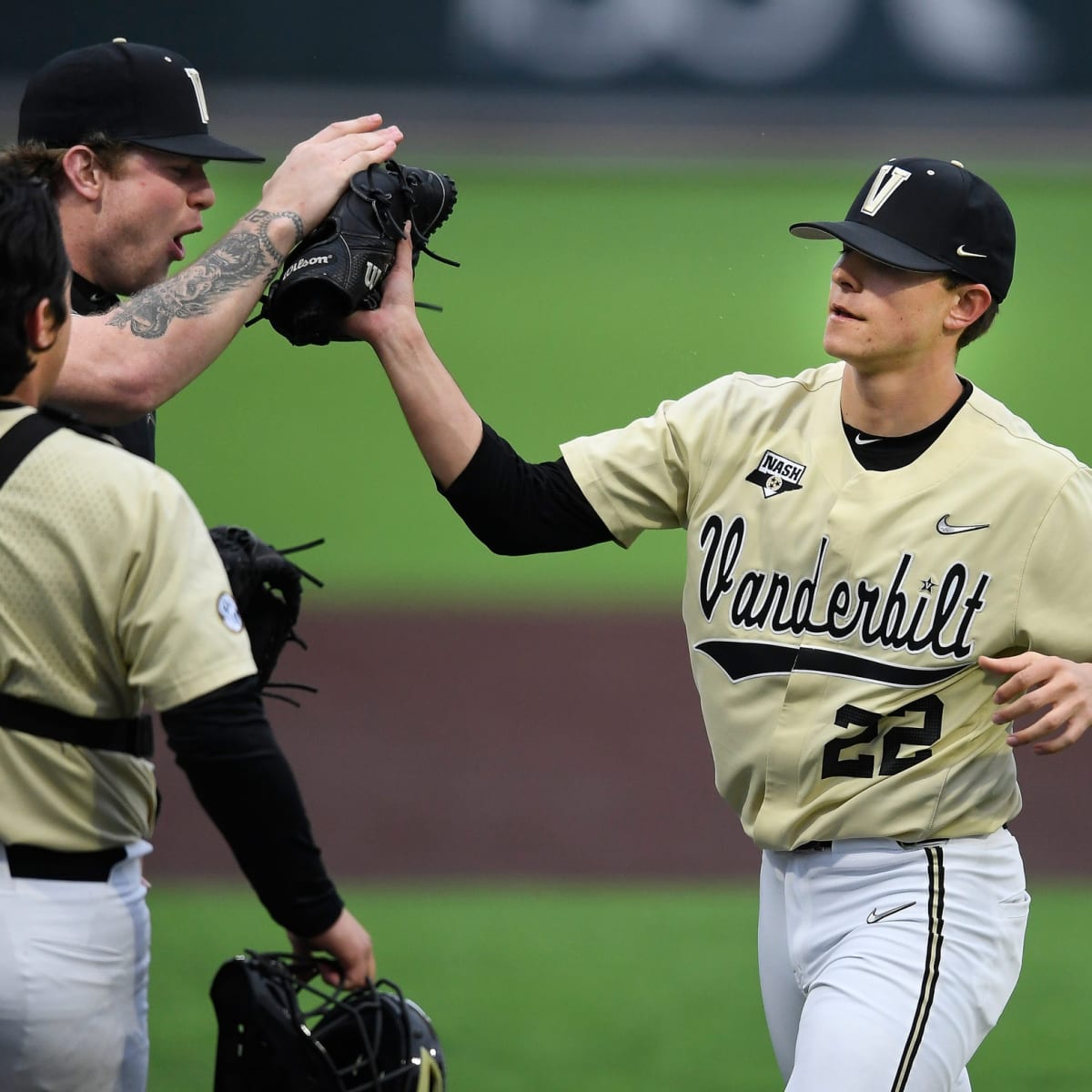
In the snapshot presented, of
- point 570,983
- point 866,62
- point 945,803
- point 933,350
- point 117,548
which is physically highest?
point 866,62

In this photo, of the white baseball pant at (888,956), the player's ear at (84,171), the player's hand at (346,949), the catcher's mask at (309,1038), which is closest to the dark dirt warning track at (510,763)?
the white baseball pant at (888,956)

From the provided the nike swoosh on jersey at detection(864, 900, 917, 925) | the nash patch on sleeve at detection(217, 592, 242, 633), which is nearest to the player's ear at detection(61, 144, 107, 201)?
the nash patch on sleeve at detection(217, 592, 242, 633)

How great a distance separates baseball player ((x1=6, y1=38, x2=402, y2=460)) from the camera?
9.98ft

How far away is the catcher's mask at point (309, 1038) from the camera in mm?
2480

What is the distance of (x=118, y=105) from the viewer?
321cm

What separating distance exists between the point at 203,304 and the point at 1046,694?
1568 millimetres

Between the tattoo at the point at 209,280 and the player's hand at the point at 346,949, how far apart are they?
110cm

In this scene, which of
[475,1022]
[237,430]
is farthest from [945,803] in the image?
[237,430]

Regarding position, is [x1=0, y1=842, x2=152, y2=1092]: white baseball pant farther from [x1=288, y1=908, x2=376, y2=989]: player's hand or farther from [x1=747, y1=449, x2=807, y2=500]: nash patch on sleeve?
[x1=747, y1=449, x2=807, y2=500]: nash patch on sleeve

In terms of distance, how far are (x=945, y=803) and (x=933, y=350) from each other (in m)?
0.82

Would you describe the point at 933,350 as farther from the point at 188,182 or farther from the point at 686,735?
the point at 686,735

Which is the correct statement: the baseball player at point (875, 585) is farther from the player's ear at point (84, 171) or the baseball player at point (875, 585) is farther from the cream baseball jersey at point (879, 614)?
the player's ear at point (84, 171)

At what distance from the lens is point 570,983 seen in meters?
5.05

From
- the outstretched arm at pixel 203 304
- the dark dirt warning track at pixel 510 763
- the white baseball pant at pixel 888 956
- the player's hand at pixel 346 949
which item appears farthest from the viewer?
the dark dirt warning track at pixel 510 763
